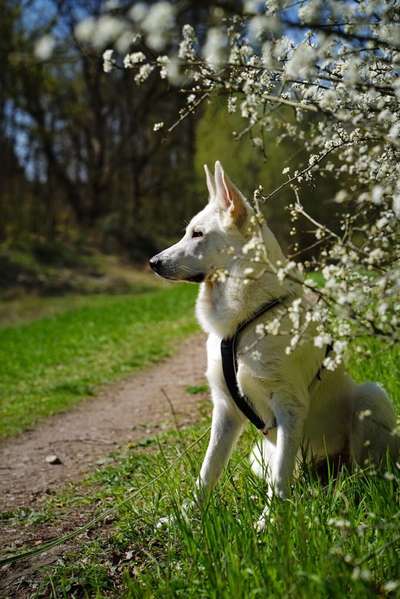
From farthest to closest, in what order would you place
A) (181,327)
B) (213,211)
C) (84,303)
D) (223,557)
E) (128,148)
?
(128,148) < (84,303) < (181,327) < (213,211) < (223,557)

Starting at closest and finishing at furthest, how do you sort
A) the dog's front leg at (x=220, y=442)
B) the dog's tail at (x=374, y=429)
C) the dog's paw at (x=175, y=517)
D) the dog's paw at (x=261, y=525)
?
the dog's paw at (x=261, y=525), the dog's paw at (x=175, y=517), the dog's front leg at (x=220, y=442), the dog's tail at (x=374, y=429)

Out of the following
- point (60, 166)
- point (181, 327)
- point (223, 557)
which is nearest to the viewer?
point (223, 557)

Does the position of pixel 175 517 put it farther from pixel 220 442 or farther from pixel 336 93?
pixel 336 93

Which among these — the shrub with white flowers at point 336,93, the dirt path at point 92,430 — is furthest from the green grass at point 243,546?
the dirt path at point 92,430

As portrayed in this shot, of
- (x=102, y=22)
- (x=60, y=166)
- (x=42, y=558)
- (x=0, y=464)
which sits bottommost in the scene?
(x=0, y=464)

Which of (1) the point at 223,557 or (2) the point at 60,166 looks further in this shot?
(2) the point at 60,166

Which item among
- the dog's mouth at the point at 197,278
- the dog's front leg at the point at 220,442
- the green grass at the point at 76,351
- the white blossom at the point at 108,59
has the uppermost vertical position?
the white blossom at the point at 108,59

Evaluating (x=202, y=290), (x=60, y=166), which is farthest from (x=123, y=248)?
(x=202, y=290)

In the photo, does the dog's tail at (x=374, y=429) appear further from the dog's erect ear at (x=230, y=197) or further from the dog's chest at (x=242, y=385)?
the dog's erect ear at (x=230, y=197)

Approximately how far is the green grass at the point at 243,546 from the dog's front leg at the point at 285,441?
0.10 m

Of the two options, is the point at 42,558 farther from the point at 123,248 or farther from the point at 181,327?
the point at 123,248

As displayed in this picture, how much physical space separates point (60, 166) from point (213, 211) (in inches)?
1117

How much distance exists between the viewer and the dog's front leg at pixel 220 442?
3574 millimetres

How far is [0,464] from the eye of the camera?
583 centimetres
